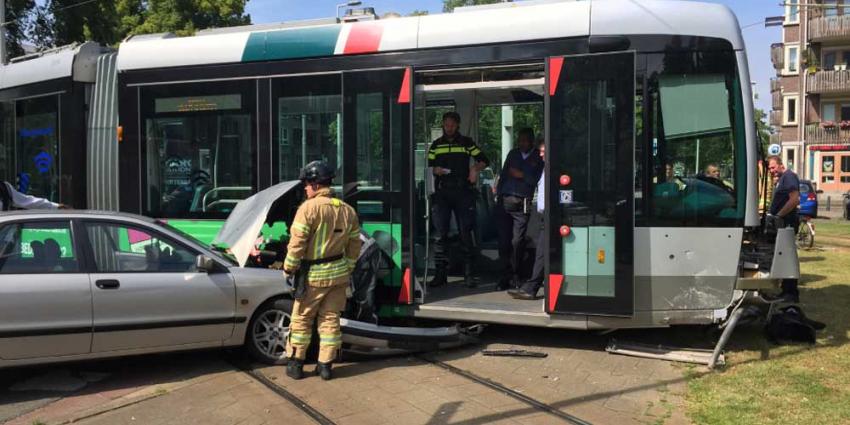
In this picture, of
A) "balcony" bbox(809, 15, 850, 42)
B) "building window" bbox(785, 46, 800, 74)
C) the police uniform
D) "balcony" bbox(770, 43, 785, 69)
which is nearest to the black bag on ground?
the police uniform

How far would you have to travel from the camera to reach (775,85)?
145ft

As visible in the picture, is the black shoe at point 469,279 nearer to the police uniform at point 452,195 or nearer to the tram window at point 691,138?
the police uniform at point 452,195

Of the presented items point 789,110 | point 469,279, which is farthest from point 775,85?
point 469,279

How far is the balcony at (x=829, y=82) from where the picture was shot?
123ft

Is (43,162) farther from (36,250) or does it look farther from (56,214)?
(36,250)

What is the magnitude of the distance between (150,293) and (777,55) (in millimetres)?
46550

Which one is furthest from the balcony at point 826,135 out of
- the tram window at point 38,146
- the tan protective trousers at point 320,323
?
the tram window at point 38,146

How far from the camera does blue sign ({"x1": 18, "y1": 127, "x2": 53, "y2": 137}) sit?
777 cm

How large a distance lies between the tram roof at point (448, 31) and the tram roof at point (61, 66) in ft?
1.68

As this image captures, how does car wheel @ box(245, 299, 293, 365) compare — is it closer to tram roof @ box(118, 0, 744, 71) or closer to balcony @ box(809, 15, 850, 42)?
tram roof @ box(118, 0, 744, 71)

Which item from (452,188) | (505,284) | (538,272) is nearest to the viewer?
(538,272)

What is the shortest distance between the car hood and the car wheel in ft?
1.55

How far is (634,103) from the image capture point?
5.65 meters

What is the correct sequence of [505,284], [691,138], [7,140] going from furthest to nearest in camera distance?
[7,140] < [505,284] < [691,138]
